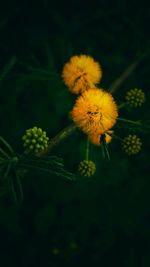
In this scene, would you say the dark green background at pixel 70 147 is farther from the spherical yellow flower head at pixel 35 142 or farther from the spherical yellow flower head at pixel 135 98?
the spherical yellow flower head at pixel 35 142

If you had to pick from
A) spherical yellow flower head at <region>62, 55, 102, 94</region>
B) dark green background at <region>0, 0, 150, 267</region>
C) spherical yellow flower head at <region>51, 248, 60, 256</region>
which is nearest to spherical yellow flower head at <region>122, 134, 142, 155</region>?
spherical yellow flower head at <region>62, 55, 102, 94</region>

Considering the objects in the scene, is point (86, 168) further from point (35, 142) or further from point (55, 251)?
point (55, 251)

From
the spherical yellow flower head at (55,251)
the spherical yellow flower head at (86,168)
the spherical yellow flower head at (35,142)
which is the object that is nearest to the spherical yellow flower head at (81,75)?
the spherical yellow flower head at (35,142)

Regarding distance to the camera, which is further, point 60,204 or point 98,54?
point 60,204

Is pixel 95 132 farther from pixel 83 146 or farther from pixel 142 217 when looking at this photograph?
pixel 142 217

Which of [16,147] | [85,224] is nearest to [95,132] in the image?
[16,147]
